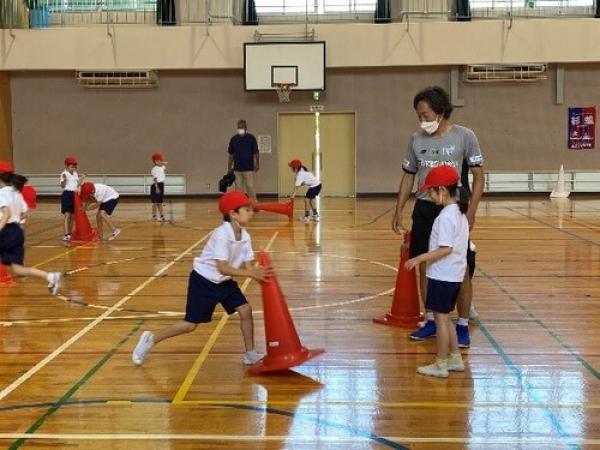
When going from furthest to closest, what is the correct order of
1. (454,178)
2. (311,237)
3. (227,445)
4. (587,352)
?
1. (311,237)
2. (587,352)
3. (454,178)
4. (227,445)

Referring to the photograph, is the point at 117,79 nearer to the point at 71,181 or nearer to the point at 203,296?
the point at 71,181

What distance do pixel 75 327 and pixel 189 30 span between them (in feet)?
51.6

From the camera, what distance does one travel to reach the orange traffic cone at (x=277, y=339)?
559cm

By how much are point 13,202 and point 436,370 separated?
465cm

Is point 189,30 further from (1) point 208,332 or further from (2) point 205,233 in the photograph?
(1) point 208,332

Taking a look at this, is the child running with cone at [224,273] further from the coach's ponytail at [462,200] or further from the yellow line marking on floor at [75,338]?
the coach's ponytail at [462,200]

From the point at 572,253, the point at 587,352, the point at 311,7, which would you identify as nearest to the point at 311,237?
the point at 572,253

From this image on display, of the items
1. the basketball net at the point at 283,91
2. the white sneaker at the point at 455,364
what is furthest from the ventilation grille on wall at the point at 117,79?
the white sneaker at the point at 455,364

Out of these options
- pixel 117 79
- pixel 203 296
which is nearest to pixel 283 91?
pixel 117 79

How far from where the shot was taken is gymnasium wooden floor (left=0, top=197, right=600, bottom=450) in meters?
4.46

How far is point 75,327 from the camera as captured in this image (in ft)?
23.3

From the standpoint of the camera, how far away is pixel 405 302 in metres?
7.15

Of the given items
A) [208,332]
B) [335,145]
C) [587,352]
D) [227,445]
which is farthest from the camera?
[335,145]

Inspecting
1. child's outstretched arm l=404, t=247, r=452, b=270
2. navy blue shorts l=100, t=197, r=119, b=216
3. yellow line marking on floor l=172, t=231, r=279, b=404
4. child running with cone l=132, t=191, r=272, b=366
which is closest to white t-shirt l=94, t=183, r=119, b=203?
navy blue shorts l=100, t=197, r=119, b=216
